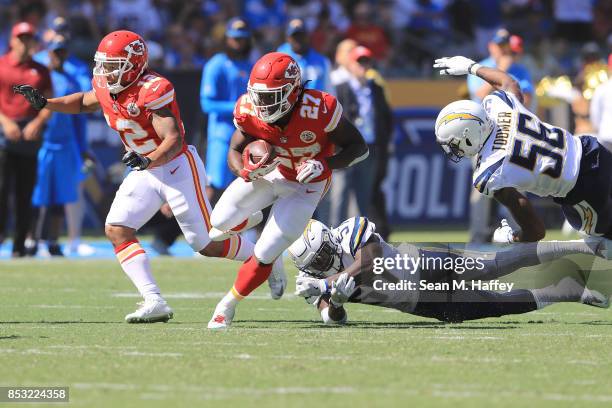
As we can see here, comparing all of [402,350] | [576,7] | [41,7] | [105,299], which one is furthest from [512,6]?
[402,350]

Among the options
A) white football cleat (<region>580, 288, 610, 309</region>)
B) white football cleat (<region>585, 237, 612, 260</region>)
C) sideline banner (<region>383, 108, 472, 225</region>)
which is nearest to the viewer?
white football cleat (<region>580, 288, 610, 309</region>)

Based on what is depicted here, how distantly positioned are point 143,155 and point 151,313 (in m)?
1.13

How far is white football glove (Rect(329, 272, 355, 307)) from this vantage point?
760 cm

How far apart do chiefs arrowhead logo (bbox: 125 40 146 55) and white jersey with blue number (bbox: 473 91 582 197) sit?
7.32ft

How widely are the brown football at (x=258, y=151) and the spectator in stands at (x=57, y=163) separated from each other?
245 inches

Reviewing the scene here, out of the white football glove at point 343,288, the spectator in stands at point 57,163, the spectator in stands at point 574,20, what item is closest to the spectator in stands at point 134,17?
the spectator in stands at point 57,163

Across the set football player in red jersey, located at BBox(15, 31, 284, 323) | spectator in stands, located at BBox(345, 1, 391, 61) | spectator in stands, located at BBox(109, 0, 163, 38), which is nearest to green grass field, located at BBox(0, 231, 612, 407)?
football player in red jersey, located at BBox(15, 31, 284, 323)

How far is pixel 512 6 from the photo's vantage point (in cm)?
2142

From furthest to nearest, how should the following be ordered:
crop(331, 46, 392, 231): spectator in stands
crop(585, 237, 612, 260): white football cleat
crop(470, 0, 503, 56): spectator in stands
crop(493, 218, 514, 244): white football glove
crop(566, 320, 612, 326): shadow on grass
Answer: crop(470, 0, 503, 56): spectator in stands → crop(331, 46, 392, 231): spectator in stands → crop(585, 237, 612, 260): white football cleat → crop(566, 320, 612, 326): shadow on grass → crop(493, 218, 514, 244): white football glove

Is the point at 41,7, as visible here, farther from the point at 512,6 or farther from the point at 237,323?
the point at 237,323

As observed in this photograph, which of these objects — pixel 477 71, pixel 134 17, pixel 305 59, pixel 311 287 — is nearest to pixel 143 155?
pixel 311 287

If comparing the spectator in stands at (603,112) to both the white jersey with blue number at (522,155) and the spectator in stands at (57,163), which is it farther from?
the spectator in stands at (57,163)

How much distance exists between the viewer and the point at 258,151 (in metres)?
7.72

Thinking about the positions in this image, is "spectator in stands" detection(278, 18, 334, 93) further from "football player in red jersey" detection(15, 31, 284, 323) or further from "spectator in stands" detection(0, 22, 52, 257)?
"football player in red jersey" detection(15, 31, 284, 323)
